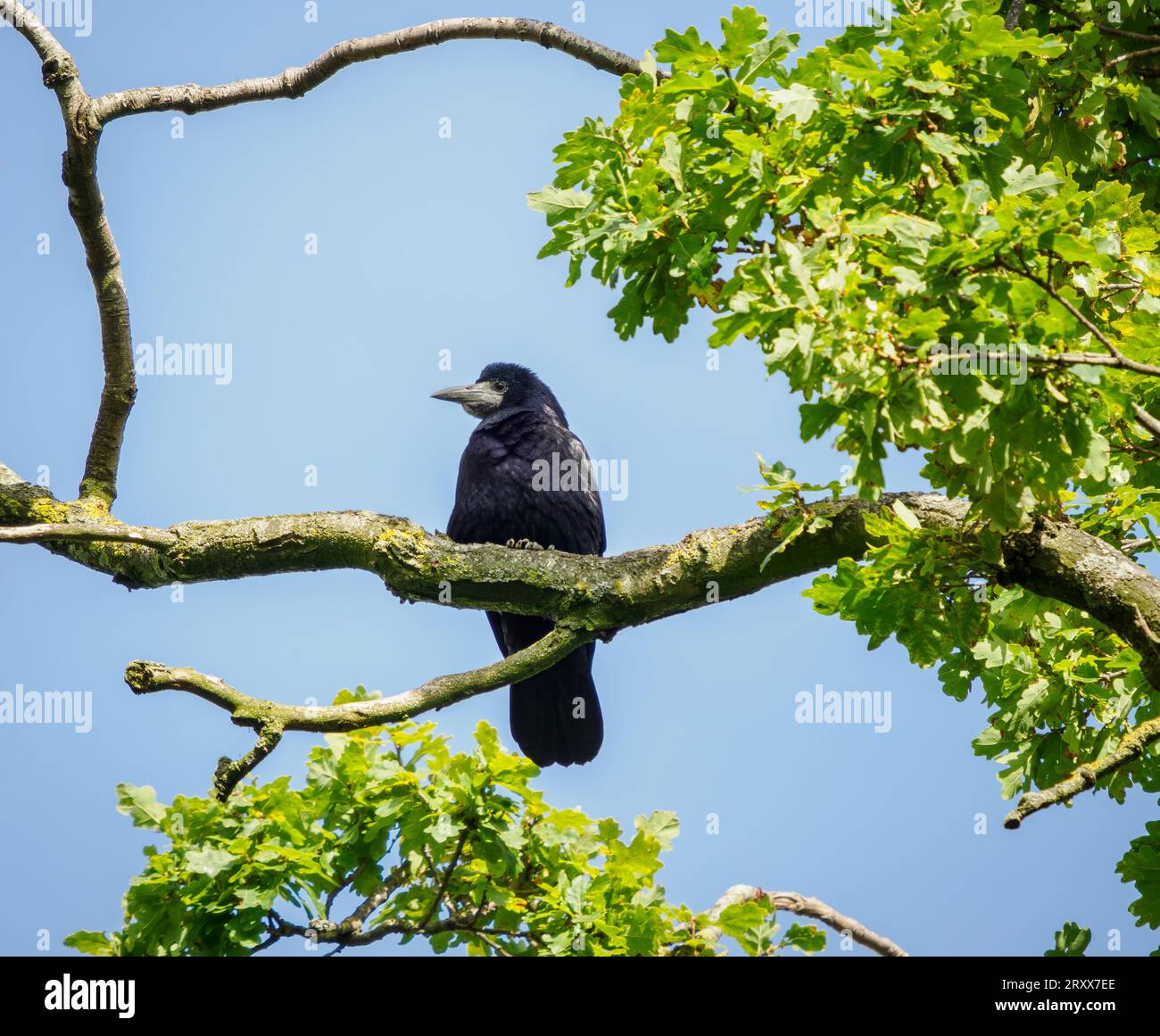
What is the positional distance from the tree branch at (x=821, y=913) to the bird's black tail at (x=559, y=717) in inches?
112

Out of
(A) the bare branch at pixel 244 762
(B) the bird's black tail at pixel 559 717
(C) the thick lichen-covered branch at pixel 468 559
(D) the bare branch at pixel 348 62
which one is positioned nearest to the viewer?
(A) the bare branch at pixel 244 762

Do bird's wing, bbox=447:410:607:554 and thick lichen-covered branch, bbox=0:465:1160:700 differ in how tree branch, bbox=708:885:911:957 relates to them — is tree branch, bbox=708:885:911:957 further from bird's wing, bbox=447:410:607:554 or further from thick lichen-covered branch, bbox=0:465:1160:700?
bird's wing, bbox=447:410:607:554

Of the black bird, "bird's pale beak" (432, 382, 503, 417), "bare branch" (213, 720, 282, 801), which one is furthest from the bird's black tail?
"bare branch" (213, 720, 282, 801)

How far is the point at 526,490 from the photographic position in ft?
23.7

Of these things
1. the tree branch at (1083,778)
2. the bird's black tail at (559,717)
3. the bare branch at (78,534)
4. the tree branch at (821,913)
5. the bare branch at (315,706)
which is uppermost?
the bare branch at (78,534)

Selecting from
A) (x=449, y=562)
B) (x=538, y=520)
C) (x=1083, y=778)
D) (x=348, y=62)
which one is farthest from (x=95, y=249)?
(x=1083, y=778)

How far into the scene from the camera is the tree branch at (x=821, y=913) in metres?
3.94

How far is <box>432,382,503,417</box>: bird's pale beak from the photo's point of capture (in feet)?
27.7

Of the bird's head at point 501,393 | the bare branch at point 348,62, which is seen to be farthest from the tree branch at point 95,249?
the bird's head at point 501,393

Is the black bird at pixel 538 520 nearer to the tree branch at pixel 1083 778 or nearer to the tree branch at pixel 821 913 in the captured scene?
the tree branch at pixel 821 913

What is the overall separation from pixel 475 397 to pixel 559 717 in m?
2.54

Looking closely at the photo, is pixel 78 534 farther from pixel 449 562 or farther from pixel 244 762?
pixel 449 562

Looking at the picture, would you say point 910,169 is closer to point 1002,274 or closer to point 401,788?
point 1002,274
